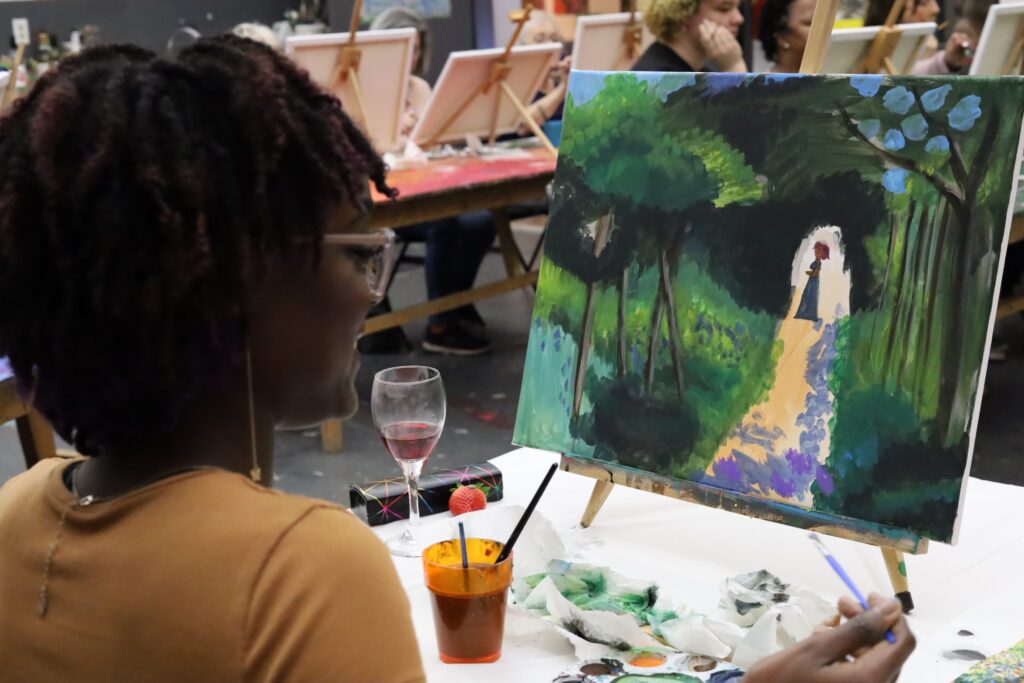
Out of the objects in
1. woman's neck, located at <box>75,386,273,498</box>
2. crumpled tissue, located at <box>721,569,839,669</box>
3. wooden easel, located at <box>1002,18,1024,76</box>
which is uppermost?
wooden easel, located at <box>1002,18,1024,76</box>

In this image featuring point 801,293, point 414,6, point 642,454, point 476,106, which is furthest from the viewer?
point 414,6

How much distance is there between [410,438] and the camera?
1.45 meters

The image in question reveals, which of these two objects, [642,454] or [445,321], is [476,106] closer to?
[445,321]

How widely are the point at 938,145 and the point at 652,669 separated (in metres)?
0.64

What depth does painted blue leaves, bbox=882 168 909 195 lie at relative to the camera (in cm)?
124

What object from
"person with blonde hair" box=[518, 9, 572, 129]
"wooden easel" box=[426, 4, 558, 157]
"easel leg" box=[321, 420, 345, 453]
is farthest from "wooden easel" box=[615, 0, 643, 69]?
"easel leg" box=[321, 420, 345, 453]

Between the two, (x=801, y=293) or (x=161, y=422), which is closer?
(x=161, y=422)

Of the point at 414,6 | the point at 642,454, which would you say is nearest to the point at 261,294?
the point at 642,454

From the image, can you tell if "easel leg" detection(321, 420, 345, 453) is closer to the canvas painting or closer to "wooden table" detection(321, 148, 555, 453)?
"wooden table" detection(321, 148, 555, 453)

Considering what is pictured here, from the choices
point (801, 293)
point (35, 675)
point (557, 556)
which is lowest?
point (557, 556)

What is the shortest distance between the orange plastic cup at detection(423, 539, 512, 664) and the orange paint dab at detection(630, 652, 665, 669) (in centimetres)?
14

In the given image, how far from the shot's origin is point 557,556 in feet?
4.39

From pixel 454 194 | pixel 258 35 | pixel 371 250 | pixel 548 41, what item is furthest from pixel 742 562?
pixel 548 41

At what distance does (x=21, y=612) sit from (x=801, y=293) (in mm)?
903
